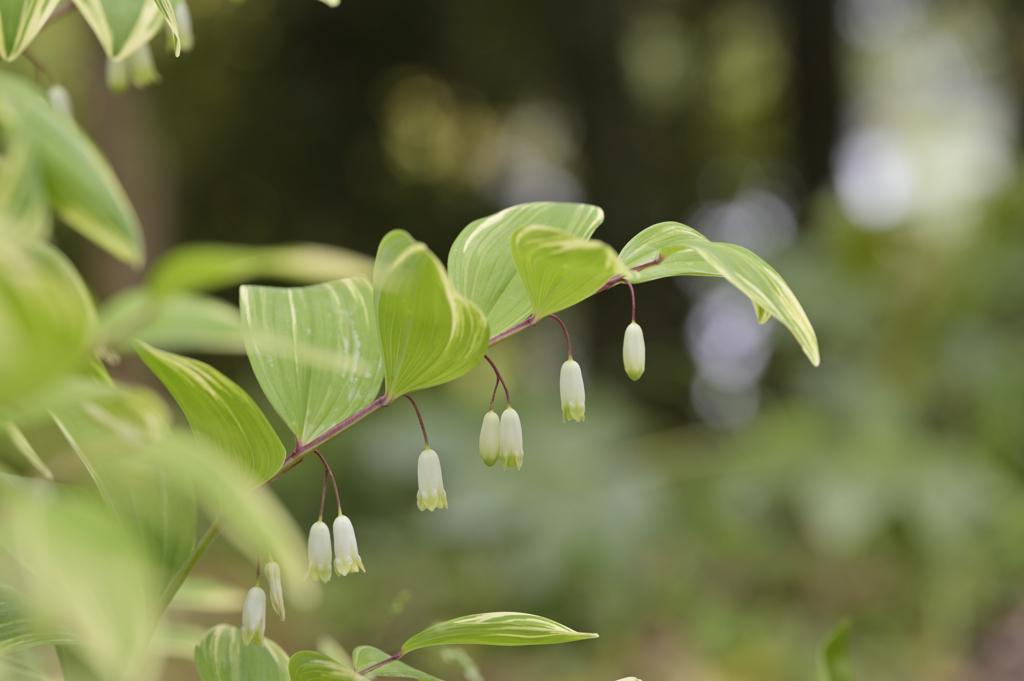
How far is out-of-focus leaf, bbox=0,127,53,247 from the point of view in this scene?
173mm

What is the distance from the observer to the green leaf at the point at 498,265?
343mm

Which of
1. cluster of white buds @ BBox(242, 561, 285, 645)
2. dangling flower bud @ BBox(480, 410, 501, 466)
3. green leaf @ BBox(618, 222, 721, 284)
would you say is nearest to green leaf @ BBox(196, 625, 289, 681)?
cluster of white buds @ BBox(242, 561, 285, 645)

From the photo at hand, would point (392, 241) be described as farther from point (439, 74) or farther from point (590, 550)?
point (439, 74)

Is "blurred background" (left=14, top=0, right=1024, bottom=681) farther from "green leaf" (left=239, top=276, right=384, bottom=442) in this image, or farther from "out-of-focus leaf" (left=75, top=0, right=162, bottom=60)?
"out-of-focus leaf" (left=75, top=0, right=162, bottom=60)

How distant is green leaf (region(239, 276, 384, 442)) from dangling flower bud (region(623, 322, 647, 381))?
0.12m

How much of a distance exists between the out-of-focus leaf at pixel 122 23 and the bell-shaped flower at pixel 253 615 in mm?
281

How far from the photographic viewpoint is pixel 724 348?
3535 mm

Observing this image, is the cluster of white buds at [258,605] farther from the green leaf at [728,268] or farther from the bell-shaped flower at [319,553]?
the green leaf at [728,268]

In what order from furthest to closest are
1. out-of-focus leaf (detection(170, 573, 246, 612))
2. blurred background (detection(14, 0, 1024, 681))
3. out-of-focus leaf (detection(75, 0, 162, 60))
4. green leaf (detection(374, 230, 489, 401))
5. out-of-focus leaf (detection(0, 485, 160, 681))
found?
1. blurred background (detection(14, 0, 1024, 681))
2. out-of-focus leaf (detection(170, 573, 246, 612))
3. out-of-focus leaf (detection(75, 0, 162, 60))
4. green leaf (detection(374, 230, 489, 401))
5. out-of-focus leaf (detection(0, 485, 160, 681))

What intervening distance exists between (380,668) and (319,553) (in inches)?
2.5

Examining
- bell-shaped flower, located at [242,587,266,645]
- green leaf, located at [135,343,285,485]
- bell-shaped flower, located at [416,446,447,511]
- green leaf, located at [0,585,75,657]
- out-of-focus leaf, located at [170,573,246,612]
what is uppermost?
green leaf, located at [135,343,285,485]

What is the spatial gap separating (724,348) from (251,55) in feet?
10.9

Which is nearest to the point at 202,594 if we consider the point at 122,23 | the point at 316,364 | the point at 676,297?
the point at 316,364

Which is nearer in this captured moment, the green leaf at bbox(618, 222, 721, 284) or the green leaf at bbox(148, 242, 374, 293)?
the green leaf at bbox(148, 242, 374, 293)
